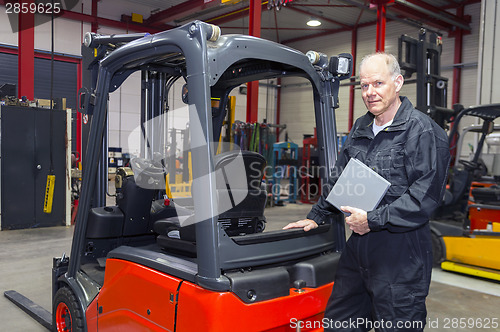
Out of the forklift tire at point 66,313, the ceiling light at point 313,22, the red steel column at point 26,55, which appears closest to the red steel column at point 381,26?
the ceiling light at point 313,22

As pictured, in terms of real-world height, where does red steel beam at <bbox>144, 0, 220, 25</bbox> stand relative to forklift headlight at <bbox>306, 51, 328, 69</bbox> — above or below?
above

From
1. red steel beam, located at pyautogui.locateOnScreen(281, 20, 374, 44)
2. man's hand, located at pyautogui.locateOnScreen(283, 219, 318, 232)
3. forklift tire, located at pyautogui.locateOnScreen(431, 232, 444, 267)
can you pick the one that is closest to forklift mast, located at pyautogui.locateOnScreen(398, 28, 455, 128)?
forklift tire, located at pyautogui.locateOnScreen(431, 232, 444, 267)

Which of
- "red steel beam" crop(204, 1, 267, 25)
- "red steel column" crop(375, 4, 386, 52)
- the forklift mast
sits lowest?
the forklift mast

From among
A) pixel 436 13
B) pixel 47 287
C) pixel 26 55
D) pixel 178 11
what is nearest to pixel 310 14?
pixel 436 13

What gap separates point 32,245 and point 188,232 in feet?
16.4

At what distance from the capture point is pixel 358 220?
1935mm

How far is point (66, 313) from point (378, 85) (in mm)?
2683

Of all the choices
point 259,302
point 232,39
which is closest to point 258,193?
point 259,302

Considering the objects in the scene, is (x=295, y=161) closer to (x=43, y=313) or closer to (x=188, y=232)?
(x=43, y=313)

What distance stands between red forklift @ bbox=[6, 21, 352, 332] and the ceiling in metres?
11.4

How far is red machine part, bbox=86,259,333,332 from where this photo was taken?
1942 millimetres

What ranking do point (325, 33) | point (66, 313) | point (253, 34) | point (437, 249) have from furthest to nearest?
1. point (325, 33)
2. point (253, 34)
3. point (437, 249)
4. point (66, 313)

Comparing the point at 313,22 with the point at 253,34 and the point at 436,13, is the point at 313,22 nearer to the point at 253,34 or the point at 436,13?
the point at 436,13

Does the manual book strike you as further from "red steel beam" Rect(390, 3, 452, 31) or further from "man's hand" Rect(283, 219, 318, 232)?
"red steel beam" Rect(390, 3, 452, 31)
